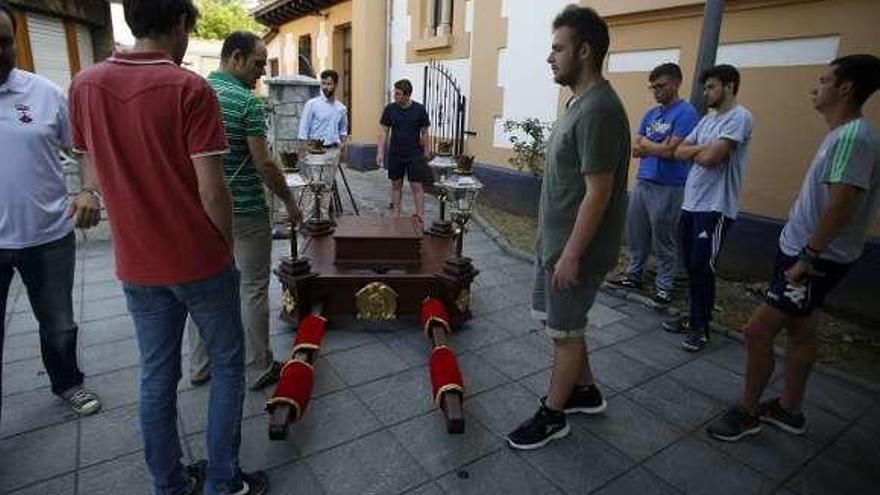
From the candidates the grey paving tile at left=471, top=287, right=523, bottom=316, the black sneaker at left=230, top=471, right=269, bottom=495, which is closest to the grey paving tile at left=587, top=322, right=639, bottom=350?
the grey paving tile at left=471, top=287, right=523, bottom=316

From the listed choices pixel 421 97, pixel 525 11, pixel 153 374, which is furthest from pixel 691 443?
pixel 421 97

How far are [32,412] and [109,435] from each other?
534mm

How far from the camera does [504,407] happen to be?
278cm

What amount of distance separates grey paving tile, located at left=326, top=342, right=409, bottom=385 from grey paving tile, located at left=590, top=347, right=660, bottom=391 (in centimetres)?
121

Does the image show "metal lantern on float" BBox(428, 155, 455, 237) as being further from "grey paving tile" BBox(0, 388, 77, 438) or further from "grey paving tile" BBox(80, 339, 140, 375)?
"grey paving tile" BBox(0, 388, 77, 438)

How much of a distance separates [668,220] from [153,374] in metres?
3.78

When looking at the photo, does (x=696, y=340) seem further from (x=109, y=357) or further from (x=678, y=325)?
(x=109, y=357)

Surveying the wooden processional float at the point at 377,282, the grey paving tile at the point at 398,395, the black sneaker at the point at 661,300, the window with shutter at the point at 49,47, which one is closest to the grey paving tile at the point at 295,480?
the grey paving tile at the point at 398,395

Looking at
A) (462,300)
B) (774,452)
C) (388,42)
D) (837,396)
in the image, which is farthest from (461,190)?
(388,42)

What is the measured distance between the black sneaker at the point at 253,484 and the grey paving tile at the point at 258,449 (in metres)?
0.14

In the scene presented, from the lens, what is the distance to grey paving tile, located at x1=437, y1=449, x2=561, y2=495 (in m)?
2.18

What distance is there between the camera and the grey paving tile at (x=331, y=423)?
8.01 ft

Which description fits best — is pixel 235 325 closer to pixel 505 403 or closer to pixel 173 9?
pixel 173 9

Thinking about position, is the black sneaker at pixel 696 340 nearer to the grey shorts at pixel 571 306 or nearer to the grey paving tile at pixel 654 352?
the grey paving tile at pixel 654 352
